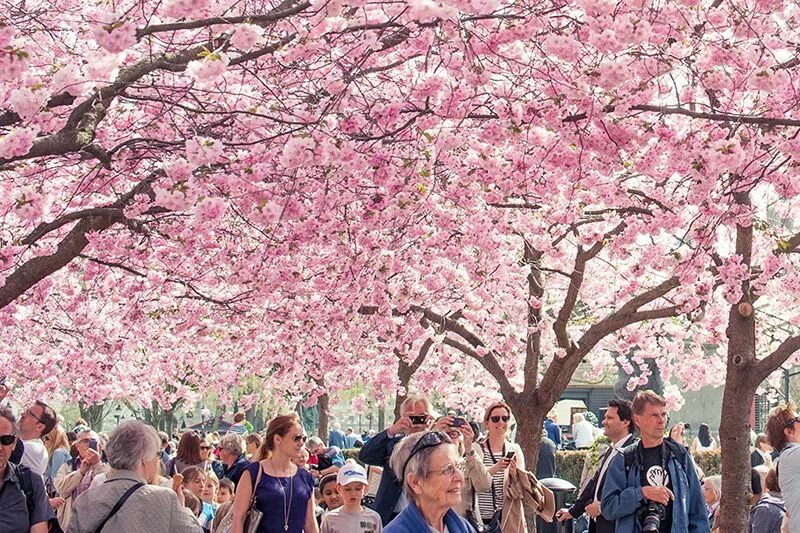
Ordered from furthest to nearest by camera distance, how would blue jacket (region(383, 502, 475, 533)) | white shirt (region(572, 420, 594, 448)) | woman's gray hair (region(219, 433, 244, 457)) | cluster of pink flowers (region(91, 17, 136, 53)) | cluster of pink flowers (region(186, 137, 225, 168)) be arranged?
white shirt (region(572, 420, 594, 448)) < woman's gray hair (region(219, 433, 244, 457)) < cluster of pink flowers (region(186, 137, 225, 168)) < cluster of pink flowers (region(91, 17, 136, 53)) < blue jacket (region(383, 502, 475, 533))

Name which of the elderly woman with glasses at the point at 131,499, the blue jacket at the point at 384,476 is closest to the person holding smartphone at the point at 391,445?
the blue jacket at the point at 384,476

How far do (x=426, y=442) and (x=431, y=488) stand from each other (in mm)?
235

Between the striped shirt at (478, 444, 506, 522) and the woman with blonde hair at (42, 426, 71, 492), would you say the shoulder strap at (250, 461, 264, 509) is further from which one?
the woman with blonde hair at (42, 426, 71, 492)

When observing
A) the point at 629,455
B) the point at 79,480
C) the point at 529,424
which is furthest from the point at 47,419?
the point at 529,424

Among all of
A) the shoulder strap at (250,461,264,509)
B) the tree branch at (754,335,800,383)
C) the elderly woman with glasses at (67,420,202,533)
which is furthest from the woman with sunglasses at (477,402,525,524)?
the tree branch at (754,335,800,383)

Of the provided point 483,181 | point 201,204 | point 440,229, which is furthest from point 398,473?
point 440,229

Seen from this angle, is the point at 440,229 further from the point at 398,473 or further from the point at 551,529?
Answer: the point at 398,473

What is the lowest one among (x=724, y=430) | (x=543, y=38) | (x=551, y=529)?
(x=551, y=529)

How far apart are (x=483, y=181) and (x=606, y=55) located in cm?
243

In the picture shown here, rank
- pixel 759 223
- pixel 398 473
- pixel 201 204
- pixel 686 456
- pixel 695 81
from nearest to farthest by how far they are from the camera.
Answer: pixel 398 473 < pixel 686 456 < pixel 201 204 < pixel 695 81 < pixel 759 223

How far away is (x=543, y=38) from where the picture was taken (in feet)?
28.5

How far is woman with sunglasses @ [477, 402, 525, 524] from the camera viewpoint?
27.1 ft

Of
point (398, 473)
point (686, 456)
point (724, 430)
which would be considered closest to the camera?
point (398, 473)

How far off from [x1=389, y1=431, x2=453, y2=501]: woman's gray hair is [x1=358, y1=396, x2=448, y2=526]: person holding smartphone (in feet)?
9.14
